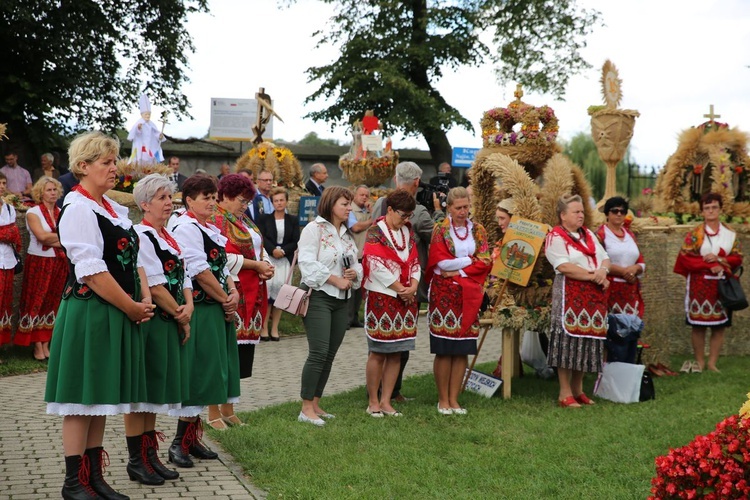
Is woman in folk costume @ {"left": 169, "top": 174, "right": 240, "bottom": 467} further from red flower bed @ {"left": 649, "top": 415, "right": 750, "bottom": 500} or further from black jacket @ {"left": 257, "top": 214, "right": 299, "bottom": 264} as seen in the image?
black jacket @ {"left": 257, "top": 214, "right": 299, "bottom": 264}

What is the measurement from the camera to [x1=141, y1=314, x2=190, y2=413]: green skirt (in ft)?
17.8

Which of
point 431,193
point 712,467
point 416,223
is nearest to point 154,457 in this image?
point 712,467

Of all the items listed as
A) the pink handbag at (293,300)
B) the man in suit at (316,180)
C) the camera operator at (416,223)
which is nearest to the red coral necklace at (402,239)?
the camera operator at (416,223)

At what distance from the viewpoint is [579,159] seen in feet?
122

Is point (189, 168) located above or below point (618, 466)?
above

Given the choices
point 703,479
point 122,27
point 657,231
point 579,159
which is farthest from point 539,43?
point 703,479

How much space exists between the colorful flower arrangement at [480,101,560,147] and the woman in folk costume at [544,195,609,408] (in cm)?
111

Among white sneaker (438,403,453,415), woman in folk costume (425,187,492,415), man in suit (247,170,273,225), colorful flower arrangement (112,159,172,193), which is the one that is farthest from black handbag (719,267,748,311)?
colorful flower arrangement (112,159,172,193)

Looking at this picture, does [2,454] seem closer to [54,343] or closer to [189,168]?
[54,343]

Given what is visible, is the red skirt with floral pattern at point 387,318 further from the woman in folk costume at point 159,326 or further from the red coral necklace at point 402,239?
the woman in folk costume at point 159,326

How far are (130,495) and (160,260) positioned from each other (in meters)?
1.35

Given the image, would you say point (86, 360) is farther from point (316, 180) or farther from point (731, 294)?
point (316, 180)

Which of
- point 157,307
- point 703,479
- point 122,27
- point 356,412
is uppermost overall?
point 122,27

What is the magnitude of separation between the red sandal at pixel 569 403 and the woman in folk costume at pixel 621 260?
125 centimetres
